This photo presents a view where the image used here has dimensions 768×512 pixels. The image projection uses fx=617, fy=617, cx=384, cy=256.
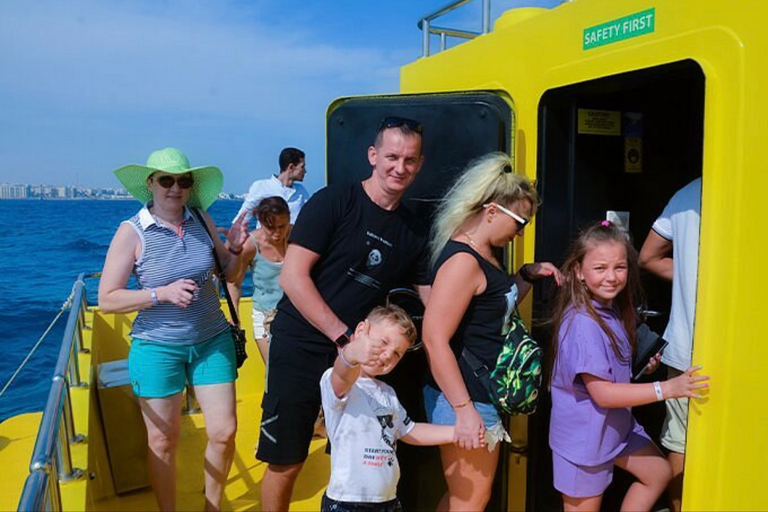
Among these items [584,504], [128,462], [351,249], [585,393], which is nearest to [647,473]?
[584,504]

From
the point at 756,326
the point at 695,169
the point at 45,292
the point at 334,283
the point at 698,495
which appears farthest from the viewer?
the point at 45,292

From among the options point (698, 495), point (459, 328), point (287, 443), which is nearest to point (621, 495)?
point (698, 495)

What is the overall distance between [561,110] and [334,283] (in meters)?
1.23

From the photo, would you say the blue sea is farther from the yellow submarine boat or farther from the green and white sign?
the green and white sign

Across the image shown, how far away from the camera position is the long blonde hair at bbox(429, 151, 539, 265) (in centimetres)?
212

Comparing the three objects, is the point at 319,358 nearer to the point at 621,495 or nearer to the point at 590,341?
the point at 590,341

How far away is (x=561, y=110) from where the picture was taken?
262 centimetres

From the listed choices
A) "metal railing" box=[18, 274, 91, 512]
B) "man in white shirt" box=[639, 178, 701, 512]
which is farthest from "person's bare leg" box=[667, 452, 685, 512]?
"metal railing" box=[18, 274, 91, 512]

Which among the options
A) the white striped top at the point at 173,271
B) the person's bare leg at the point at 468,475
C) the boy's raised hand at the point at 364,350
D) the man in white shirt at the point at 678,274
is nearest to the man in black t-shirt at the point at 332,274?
the boy's raised hand at the point at 364,350

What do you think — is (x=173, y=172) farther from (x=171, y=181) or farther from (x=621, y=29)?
(x=621, y=29)

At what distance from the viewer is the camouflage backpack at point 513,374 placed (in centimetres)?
209

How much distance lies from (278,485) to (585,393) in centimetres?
127

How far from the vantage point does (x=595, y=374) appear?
2.11m

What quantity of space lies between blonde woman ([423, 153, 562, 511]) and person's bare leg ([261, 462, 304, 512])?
654 millimetres
